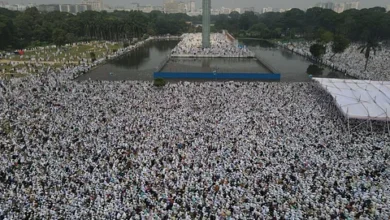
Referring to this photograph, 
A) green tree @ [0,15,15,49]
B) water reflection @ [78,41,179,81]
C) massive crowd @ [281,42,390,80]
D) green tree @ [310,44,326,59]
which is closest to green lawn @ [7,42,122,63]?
water reflection @ [78,41,179,81]

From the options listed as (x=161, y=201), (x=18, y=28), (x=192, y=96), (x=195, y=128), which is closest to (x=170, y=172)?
(x=161, y=201)

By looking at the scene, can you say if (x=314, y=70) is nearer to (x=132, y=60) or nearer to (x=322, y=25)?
(x=132, y=60)

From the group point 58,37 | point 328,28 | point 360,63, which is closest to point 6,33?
point 58,37

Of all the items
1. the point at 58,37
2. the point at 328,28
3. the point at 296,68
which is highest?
the point at 328,28

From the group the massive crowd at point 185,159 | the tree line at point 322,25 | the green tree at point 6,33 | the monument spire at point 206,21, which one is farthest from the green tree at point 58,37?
the tree line at point 322,25

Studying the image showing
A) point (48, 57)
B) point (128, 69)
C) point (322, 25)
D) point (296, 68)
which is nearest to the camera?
point (128, 69)

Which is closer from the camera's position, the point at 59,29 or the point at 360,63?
the point at 360,63

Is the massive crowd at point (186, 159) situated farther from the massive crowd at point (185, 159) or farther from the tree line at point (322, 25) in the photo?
the tree line at point (322, 25)
